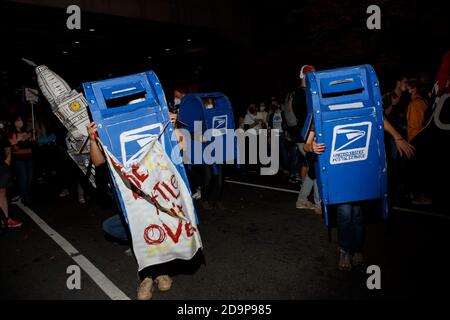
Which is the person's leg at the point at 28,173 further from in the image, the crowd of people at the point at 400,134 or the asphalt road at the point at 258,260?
the crowd of people at the point at 400,134

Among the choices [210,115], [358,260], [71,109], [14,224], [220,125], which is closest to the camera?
[358,260]

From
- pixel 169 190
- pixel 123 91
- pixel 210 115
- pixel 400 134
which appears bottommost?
pixel 169 190

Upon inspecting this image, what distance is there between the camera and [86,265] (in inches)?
168

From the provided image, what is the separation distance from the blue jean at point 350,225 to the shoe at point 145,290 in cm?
198

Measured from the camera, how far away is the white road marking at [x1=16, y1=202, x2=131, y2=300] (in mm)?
3537

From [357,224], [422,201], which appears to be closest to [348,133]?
[357,224]

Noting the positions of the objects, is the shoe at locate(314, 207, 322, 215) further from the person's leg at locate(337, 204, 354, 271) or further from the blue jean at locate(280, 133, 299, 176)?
the blue jean at locate(280, 133, 299, 176)

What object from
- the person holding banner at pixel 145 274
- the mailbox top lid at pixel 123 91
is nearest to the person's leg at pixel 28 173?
the person holding banner at pixel 145 274

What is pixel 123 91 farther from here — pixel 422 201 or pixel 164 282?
pixel 422 201

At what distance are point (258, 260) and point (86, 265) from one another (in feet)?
6.66

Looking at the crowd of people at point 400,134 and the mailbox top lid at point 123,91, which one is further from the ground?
the mailbox top lid at point 123,91

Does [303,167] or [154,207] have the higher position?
[154,207]

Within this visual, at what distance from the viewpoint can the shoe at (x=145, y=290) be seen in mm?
3357

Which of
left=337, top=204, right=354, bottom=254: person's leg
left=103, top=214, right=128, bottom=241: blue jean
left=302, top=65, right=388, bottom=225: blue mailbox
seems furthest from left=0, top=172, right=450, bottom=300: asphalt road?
left=302, top=65, right=388, bottom=225: blue mailbox
